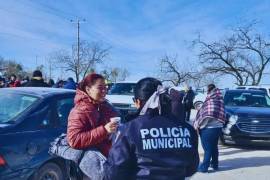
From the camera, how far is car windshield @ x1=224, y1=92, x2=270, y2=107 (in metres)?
13.4

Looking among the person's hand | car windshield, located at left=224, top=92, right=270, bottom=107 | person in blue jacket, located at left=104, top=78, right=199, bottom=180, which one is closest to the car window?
the person's hand

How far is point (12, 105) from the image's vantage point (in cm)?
589

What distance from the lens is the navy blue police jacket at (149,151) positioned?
9.48ft

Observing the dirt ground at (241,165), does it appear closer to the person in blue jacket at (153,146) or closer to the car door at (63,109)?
the car door at (63,109)

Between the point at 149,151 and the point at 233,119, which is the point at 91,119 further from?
the point at 233,119

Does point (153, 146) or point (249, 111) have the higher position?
point (153, 146)

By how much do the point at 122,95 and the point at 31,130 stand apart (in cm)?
1078

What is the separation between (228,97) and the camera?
1370 centimetres

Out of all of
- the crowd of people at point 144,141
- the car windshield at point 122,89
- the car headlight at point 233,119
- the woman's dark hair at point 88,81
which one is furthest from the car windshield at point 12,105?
the car windshield at point 122,89

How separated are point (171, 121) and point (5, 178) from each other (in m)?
2.88

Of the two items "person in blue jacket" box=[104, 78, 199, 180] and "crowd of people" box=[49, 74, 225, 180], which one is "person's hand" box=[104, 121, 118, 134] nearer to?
"crowd of people" box=[49, 74, 225, 180]

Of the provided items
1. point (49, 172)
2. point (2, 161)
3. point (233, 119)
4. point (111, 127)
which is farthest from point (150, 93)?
point (233, 119)

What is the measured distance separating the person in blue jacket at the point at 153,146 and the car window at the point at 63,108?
3.18 meters

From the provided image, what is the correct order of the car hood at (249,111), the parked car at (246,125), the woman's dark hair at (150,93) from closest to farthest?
the woman's dark hair at (150,93) → the parked car at (246,125) → the car hood at (249,111)
